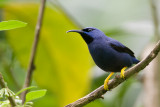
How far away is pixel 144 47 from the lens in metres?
4.29

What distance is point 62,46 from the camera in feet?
12.9

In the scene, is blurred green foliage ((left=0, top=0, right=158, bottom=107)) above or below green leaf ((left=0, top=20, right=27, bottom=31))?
below

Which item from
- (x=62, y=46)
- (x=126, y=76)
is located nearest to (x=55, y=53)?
(x=62, y=46)

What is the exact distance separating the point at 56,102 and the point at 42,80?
0.35 metres

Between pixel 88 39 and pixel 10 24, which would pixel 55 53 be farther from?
pixel 10 24

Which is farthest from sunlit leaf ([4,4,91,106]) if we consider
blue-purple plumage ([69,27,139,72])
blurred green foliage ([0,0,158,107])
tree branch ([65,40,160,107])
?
tree branch ([65,40,160,107])

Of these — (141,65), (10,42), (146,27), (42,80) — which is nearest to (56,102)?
(42,80)

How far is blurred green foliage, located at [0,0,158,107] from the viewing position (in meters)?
3.76

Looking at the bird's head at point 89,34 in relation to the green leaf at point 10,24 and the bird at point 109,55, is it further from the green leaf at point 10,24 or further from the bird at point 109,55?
the green leaf at point 10,24

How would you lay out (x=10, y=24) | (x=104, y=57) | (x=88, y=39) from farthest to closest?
(x=88, y=39)
(x=104, y=57)
(x=10, y=24)

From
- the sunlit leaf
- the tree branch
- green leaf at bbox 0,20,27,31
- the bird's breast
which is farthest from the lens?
the sunlit leaf

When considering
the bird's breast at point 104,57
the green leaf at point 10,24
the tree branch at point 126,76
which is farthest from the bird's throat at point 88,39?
the green leaf at point 10,24

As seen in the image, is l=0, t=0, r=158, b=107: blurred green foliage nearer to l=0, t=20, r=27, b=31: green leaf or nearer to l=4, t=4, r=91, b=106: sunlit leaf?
l=4, t=4, r=91, b=106: sunlit leaf

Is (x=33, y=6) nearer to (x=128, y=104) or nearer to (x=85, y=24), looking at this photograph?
(x=85, y=24)
